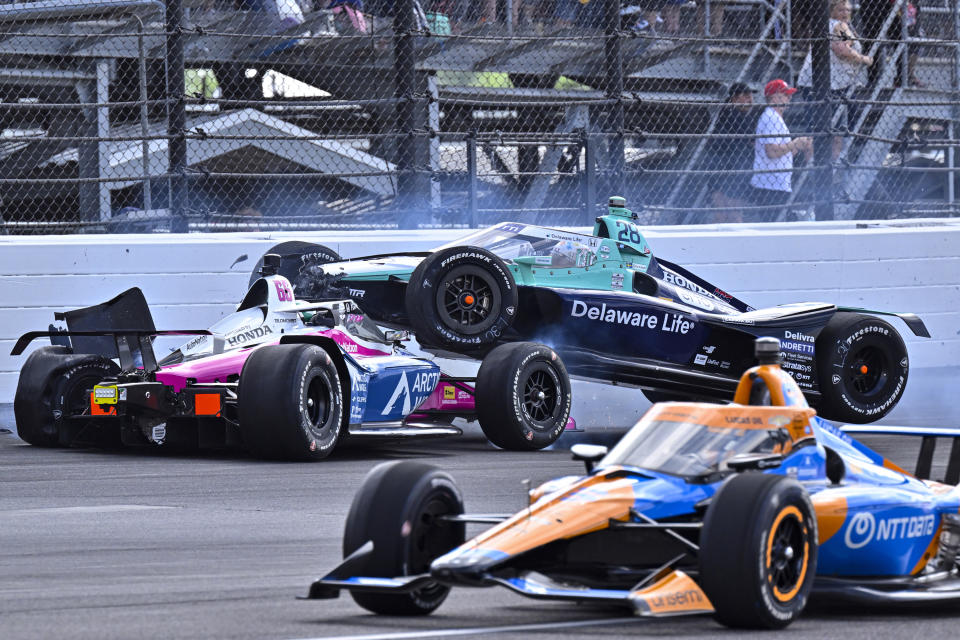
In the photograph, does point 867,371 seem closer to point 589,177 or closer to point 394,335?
point 589,177

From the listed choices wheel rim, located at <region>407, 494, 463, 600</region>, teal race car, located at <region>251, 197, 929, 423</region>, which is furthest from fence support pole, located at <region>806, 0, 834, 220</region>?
wheel rim, located at <region>407, 494, 463, 600</region>

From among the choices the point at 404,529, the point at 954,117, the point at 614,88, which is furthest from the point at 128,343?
the point at 954,117

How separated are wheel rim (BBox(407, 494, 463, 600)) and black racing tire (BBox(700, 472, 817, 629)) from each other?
3.19 ft

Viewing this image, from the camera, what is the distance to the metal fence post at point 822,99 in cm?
1521

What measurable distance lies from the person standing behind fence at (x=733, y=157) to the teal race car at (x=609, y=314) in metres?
2.01

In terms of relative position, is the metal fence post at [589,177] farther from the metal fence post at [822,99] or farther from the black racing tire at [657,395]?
the metal fence post at [822,99]

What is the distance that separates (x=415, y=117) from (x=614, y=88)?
1.73 meters

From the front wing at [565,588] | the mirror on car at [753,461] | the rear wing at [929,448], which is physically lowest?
the front wing at [565,588]

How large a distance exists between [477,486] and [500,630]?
431 cm

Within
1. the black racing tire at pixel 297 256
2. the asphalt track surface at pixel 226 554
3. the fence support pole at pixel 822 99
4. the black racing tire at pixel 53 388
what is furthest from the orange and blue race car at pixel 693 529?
the fence support pole at pixel 822 99

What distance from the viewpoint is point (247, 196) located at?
1440cm

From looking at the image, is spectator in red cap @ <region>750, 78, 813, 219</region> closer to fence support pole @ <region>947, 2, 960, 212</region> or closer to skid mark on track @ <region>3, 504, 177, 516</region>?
fence support pole @ <region>947, 2, 960, 212</region>

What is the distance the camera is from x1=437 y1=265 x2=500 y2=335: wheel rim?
484 inches

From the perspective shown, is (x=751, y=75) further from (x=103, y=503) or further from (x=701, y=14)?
(x=103, y=503)
